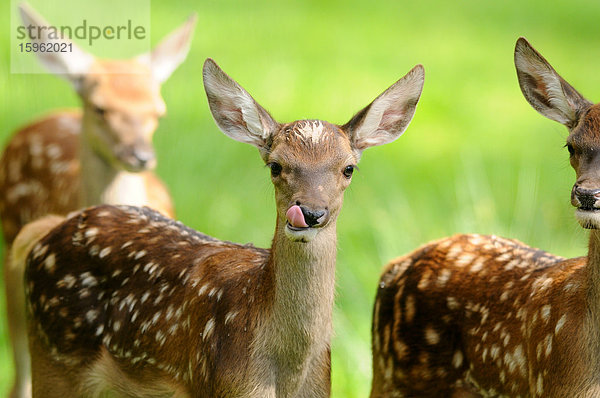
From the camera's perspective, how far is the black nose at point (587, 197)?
4.46 m

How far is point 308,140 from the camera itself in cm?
480

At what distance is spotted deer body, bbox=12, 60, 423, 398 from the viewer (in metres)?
4.75

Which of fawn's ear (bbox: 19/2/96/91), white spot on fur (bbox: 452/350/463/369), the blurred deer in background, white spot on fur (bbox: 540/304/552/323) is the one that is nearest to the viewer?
white spot on fur (bbox: 540/304/552/323)

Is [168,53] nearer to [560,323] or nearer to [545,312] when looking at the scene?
[545,312]

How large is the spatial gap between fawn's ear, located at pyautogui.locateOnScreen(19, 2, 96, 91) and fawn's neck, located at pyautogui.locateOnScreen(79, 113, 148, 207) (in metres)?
0.48

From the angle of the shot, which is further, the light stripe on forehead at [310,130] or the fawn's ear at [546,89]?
the fawn's ear at [546,89]

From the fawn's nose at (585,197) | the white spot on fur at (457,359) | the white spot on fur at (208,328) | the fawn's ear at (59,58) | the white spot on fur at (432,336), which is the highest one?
the fawn's ear at (59,58)

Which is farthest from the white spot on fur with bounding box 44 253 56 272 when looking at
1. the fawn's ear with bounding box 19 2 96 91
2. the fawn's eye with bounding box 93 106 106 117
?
the fawn's ear with bounding box 19 2 96 91

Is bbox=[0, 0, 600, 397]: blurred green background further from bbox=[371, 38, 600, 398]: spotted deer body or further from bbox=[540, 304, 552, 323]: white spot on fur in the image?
bbox=[540, 304, 552, 323]: white spot on fur

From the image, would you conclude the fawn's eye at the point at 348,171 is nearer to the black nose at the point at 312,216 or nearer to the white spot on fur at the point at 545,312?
the black nose at the point at 312,216

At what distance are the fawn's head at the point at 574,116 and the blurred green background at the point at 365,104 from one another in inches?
14.4

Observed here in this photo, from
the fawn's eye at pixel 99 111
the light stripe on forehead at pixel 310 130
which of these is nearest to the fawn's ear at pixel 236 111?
the light stripe on forehead at pixel 310 130

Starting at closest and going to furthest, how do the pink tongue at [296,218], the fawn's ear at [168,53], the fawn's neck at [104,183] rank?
the pink tongue at [296,218]
the fawn's neck at [104,183]
the fawn's ear at [168,53]

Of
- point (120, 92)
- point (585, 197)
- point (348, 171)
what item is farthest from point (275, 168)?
point (120, 92)
